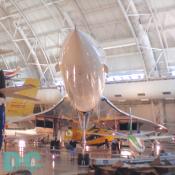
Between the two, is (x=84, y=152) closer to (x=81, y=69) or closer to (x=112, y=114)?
(x=81, y=69)

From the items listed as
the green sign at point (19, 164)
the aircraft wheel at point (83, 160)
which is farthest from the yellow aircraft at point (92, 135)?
the aircraft wheel at point (83, 160)

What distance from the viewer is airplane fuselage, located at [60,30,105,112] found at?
924 cm

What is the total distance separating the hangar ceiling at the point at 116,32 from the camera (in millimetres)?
26250

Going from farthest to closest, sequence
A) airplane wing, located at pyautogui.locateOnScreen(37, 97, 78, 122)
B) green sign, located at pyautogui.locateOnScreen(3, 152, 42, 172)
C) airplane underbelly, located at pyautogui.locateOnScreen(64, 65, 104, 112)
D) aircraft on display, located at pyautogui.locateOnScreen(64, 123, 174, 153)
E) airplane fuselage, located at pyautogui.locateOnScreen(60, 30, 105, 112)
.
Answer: aircraft on display, located at pyautogui.locateOnScreen(64, 123, 174, 153)
airplane wing, located at pyautogui.locateOnScreen(37, 97, 78, 122)
airplane underbelly, located at pyautogui.locateOnScreen(64, 65, 104, 112)
green sign, located at pyautogui.locateOnScreen(3, 152, 42, 172)
airplane fuselage, located at pyautogui.locateOnScreen(60, 30, 105, 112)

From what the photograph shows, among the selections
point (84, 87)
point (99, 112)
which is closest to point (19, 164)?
point (84, 87)

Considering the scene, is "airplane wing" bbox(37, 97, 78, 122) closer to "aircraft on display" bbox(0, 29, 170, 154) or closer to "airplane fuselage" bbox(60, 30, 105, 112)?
"aircraft on display" bbox(0, 29, 170, 154)

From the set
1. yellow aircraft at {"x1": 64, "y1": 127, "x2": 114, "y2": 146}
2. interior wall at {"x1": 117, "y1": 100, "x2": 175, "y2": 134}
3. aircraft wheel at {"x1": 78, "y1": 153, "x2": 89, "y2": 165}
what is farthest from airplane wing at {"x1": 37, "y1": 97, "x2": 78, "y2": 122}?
interior wall at {"x1": 117, "y1": 100, "x2": 175, "y2": 134}

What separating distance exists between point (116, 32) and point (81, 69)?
2032 centimetres

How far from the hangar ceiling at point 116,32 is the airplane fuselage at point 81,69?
54.6 feet

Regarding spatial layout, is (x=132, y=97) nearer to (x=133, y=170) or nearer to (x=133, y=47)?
(x=133, y=47)

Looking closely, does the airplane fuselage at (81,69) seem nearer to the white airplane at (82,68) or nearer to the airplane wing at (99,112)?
the white airplane at (82,68)

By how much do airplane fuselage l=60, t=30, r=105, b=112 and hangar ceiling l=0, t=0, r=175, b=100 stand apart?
16630mm

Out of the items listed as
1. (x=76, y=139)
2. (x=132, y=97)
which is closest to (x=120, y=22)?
(x=132, y=97)

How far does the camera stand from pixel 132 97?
28375mm
